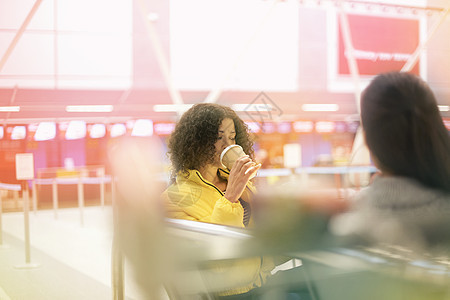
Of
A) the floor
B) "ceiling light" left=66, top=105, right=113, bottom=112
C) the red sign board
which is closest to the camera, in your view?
the floor

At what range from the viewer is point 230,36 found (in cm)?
526

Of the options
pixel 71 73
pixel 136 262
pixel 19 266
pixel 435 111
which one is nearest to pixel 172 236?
pixel 136 262

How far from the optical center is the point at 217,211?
3.75ft

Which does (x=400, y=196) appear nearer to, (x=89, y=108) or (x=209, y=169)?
(x=209, y=169)

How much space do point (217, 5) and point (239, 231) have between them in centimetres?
460

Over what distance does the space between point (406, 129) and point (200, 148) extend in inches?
32.9

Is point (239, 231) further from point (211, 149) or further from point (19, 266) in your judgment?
point (19, 266)

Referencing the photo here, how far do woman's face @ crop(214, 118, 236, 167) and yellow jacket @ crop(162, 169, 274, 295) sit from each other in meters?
0.07

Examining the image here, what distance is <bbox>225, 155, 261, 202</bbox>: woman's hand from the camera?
1.15m

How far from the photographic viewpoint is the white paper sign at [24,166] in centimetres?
315

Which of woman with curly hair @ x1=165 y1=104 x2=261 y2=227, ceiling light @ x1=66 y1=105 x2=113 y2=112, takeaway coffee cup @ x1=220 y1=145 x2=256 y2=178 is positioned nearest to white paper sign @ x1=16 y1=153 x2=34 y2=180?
ceiling light @ x1=66 y1=105 x2=113 y2=112

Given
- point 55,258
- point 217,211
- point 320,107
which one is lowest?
point 55,258

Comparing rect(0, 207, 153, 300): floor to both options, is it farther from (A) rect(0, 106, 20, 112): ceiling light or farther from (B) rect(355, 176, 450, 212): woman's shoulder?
(B) rect(355, 176, 450, 212): woman's shoulder

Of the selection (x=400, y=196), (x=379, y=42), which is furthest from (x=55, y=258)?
(x=379, y=42)
